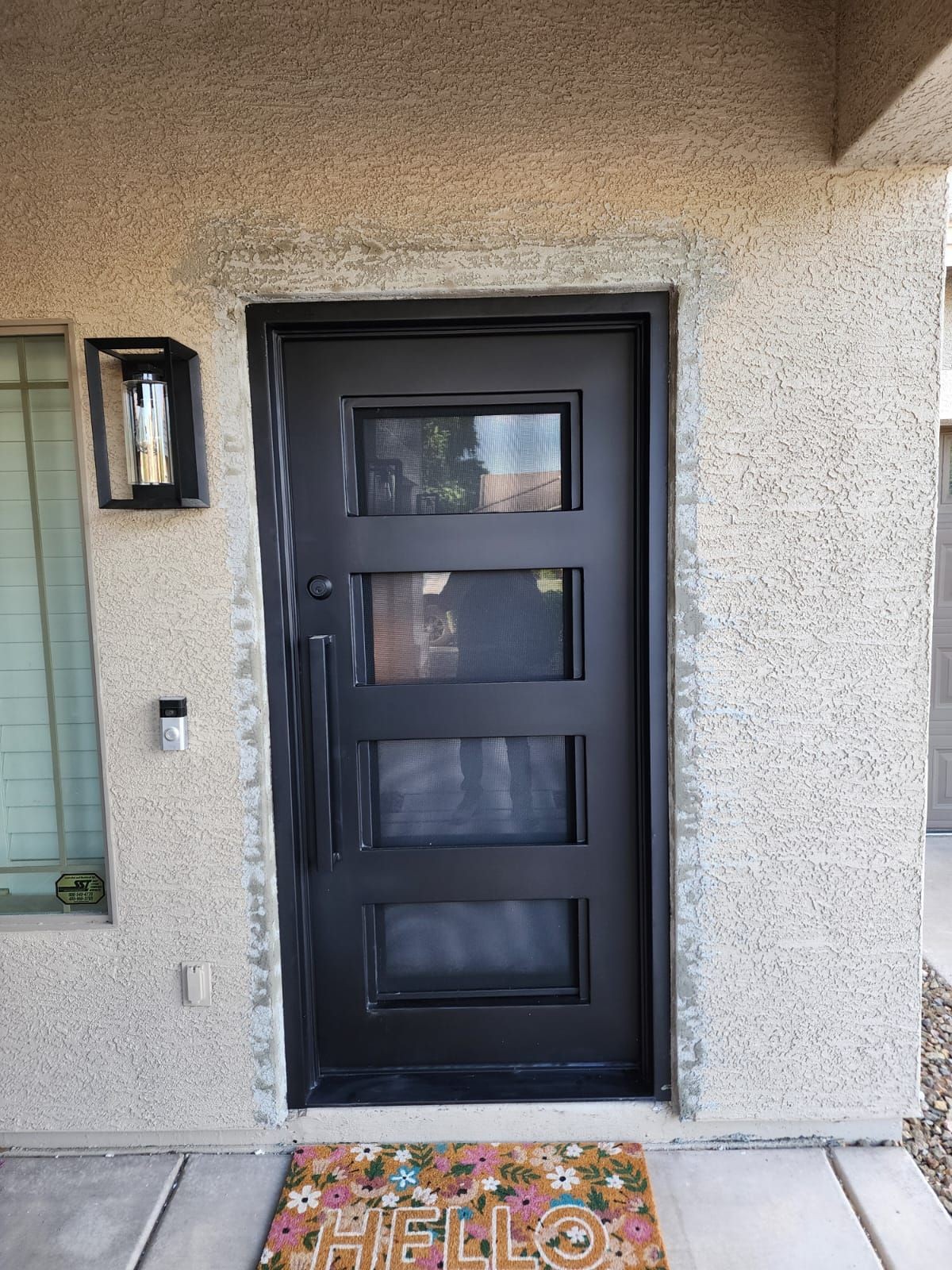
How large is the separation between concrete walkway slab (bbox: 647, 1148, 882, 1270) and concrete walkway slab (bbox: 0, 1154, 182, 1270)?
1.48m

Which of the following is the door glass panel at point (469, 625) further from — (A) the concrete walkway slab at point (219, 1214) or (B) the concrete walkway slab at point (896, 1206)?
(B) the concrete walkway slab at point (896, 1206)

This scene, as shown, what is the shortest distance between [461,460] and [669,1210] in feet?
7.39

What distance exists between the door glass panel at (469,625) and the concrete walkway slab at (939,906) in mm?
2389

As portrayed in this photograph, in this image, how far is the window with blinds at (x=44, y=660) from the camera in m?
2.42

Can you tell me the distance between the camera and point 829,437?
2285 millimetres

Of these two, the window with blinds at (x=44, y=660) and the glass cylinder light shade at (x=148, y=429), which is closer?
the glass cylinder light shade at (x=148, y=429)

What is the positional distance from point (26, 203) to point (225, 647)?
1391mm

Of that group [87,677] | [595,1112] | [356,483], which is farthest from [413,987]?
[356,483]

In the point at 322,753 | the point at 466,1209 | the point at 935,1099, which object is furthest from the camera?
the point at 935,1099

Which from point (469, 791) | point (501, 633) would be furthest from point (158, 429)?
point (469, 791)

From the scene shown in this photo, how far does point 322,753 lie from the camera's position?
2430 millimetres

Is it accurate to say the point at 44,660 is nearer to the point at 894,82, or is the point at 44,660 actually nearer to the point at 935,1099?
the point at 894,82

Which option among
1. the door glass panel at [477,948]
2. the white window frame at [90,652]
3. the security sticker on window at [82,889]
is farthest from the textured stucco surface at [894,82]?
the security sticker on window at [82,889]

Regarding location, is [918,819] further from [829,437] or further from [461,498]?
[461,498]
